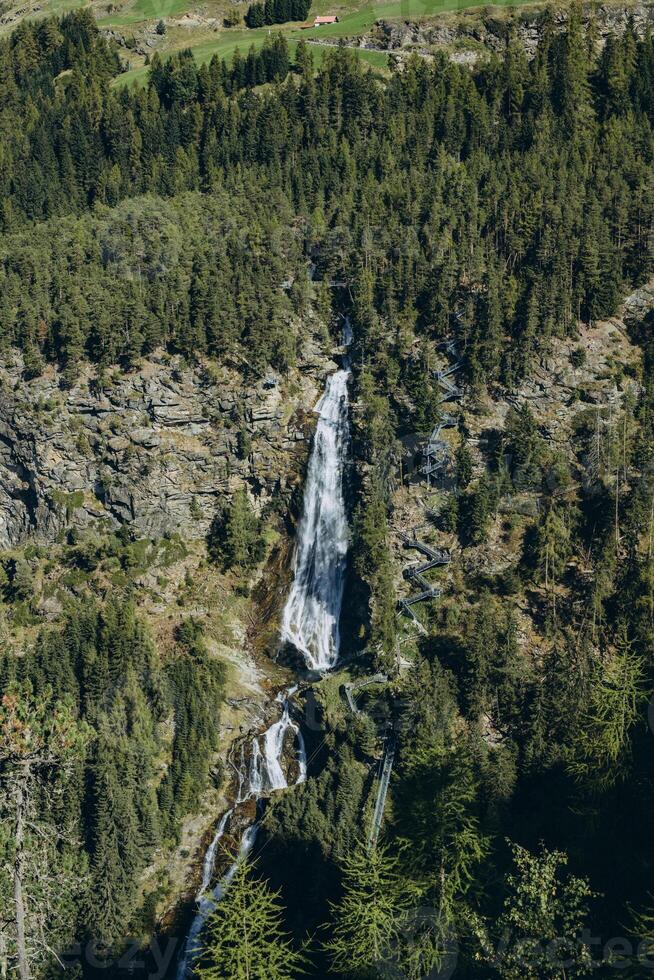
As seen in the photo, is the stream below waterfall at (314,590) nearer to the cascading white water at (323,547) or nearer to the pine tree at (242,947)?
the cascading white water at (323,547)

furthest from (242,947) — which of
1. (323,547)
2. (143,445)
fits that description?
(143,445)

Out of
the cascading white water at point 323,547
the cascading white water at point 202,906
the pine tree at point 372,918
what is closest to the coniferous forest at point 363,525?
the pine tree at point 372,918

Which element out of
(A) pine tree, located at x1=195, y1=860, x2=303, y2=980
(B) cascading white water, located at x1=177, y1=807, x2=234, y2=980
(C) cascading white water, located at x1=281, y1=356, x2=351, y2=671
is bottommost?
(B) cascading white water, located at x1=177, y1=807, x2=234, y2=980

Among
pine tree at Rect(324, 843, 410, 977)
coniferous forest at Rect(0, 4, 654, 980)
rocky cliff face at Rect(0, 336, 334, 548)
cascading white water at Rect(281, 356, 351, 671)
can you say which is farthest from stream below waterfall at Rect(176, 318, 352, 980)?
pine tree at Rect(324, 843, 410, 977)

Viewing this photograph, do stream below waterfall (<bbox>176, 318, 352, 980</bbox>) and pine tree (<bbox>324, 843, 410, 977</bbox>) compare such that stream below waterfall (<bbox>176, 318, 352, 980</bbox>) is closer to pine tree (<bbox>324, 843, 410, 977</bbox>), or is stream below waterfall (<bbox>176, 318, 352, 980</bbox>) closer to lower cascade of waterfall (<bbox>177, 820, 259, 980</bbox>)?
lower cascade of waterfall (<bbox>177, 820, 259, 980</bbox>)

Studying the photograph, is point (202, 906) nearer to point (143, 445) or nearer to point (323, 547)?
point (323, 547)

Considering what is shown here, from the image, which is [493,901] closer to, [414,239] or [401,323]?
[401,323]

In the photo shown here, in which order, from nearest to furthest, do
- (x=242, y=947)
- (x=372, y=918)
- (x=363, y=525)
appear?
(x=242, y=947) < (x=372, y=918) < (x=363, y=525)

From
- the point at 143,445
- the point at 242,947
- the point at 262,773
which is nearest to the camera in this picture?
the point at 242,947
